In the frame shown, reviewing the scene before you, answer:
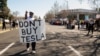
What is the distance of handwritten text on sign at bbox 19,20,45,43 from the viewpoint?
13484 mm

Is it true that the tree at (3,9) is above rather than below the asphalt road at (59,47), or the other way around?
above

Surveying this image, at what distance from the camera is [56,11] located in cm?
14988

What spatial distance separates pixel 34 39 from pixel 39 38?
24 centimetres

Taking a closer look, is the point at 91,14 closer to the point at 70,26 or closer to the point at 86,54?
the point at 70,26

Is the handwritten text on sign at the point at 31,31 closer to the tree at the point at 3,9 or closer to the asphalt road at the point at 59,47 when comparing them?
the asphalt road at the point at 59,47

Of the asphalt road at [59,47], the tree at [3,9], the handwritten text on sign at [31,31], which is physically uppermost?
the tree at [3,9]

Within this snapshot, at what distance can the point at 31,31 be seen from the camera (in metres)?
13.5

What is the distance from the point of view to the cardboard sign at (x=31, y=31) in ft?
44.2

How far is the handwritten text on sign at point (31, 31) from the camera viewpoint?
44.2 ft

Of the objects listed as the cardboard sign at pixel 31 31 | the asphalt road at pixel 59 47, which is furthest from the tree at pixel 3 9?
the cardboard sign at pixel 31 31

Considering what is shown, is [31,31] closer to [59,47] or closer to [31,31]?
[31,31]

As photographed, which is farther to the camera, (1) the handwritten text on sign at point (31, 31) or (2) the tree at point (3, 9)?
(2) the tree at point (3, 9)

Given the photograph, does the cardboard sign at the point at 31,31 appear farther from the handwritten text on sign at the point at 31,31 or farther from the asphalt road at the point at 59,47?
the asphalt road at the point at 59,47

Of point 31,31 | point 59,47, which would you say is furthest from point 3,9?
point 31,31
